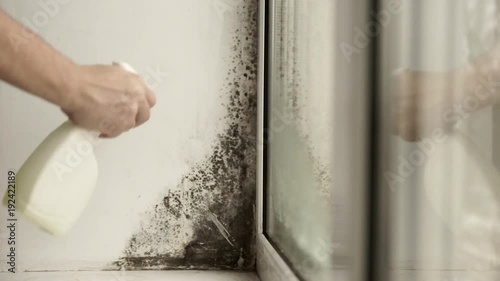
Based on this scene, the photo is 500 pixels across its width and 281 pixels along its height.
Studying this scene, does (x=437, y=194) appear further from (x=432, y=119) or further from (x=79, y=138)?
(x=79, y=138)

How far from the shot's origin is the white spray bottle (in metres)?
1.37

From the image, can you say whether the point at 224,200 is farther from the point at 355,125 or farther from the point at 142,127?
the point at 355,125

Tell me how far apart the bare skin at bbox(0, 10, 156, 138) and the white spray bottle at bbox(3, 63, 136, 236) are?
5cm

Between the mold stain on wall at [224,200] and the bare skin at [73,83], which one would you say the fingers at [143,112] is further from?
the mold stain on wall at [224,200]

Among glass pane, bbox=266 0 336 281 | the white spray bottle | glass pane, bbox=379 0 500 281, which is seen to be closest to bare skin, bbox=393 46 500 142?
glass pane, bbox=379 0 500 281

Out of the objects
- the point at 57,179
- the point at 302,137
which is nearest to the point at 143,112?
the point at 57,179

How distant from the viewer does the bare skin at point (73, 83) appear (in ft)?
4.63

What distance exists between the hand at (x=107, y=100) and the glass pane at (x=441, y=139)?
0.89m

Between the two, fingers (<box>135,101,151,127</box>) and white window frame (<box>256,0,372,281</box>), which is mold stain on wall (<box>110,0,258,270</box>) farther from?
white window frame (<box>256,0,372,281</box>)

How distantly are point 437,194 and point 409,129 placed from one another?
11 cm

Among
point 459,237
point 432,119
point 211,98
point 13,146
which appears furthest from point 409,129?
point 13,146

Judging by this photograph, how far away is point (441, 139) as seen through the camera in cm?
63

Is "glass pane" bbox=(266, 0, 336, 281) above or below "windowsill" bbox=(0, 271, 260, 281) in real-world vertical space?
above

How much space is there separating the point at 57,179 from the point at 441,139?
3.41ft
